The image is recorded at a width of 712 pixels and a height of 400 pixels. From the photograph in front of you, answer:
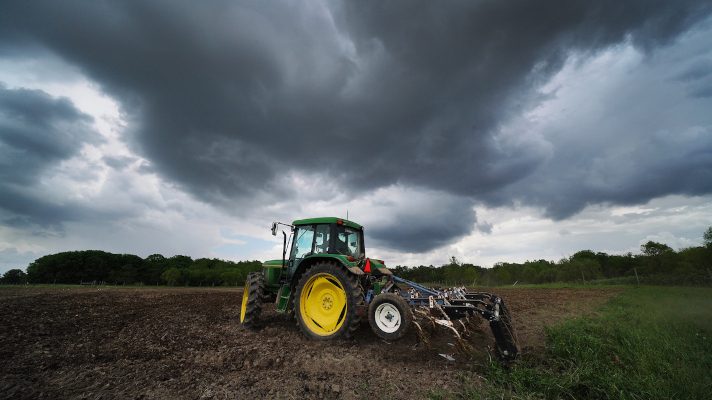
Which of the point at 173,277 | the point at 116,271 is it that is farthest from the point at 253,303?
the point at 116,271

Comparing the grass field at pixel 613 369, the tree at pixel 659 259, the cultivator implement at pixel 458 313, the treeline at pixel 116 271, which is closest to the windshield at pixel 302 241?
the cultivator implement at pixel 458 313

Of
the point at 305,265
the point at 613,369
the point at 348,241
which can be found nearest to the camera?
the point at 613,369

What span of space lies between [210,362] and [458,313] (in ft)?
13.0

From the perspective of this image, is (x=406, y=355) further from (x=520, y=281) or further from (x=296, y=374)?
(x=520, y=281)

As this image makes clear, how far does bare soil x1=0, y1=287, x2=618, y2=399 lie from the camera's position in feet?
10.4

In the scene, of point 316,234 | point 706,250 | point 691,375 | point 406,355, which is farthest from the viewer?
point 706,250

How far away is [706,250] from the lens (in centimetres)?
2736

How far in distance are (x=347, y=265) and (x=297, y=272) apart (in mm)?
1378

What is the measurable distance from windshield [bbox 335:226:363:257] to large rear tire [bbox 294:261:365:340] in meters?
0.78

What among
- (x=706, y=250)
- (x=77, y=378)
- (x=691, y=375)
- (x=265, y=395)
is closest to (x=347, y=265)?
(x=265, y=395)

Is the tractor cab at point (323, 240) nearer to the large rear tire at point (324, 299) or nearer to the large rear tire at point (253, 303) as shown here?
the large rear tire at point (324, 299)

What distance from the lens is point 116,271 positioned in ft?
183

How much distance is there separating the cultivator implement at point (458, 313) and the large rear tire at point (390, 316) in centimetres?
20

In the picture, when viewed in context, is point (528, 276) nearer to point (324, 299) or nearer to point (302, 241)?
point (302, 241)
